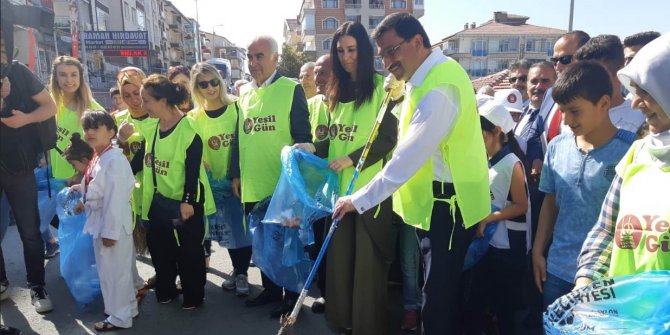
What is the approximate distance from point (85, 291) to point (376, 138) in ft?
7.95

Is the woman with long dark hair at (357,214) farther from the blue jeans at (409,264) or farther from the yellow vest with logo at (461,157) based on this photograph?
the yellow vest with logo at (461,157)

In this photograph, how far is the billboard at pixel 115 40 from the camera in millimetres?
28141

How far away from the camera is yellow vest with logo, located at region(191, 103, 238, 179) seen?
11.4 feet

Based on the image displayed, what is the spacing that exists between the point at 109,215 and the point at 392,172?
6.37ft

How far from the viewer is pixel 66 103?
12.6 ft

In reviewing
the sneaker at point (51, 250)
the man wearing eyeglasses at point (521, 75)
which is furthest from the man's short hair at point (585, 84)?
the sneaker at point (51, 250)

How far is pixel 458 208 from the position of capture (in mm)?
2129

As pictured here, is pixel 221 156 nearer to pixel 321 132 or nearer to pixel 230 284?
pixel 321 132

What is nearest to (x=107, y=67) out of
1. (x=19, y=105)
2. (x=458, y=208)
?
(x=19, y=105)

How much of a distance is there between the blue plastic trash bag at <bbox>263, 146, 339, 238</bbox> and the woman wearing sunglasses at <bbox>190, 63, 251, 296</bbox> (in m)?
0.82

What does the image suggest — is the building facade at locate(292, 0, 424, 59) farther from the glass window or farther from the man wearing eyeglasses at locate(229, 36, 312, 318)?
the man wearing eyeglasses at locate(229, 36, 312, 318)

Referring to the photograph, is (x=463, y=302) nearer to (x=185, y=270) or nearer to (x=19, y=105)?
(x=185, y=270)

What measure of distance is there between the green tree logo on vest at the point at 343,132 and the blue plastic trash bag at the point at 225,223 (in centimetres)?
118

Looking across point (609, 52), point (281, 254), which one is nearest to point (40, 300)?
point (281, 254)
